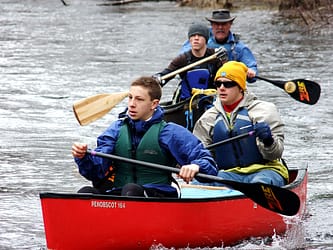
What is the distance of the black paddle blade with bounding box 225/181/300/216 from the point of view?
6.22 m

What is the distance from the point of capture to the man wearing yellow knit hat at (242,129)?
702cm

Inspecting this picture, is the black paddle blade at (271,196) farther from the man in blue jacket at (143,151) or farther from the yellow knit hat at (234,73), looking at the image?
the yellow knit hat at (234,73)

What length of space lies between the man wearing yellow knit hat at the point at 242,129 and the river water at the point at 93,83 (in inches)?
21.0

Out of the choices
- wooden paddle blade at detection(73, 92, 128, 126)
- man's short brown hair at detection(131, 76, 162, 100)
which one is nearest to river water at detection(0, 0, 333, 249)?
wooden paddle blade at detection(73, 92, 128, 126)

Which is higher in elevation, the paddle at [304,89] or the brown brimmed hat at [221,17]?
the brown brimmed hat at [221,17]

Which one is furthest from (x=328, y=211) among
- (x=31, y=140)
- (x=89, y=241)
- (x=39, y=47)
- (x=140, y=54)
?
(x=39, y=47)

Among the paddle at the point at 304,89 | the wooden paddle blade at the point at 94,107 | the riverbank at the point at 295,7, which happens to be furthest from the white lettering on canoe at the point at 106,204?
the riverbank at the point at 295,7

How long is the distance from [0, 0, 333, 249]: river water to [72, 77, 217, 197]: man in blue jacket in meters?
0.84

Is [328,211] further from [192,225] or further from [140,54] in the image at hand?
[140,54]

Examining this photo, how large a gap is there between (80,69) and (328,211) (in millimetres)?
11847

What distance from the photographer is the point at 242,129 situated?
23.4 ft

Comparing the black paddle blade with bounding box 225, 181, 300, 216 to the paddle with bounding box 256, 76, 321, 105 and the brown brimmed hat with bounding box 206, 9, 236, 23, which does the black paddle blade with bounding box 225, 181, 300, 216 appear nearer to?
the paddle with bounding box 256, 76, 321, 105

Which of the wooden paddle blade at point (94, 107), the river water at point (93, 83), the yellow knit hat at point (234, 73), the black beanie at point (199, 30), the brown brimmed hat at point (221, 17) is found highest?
the brown brimmed hat at point (221, 17)

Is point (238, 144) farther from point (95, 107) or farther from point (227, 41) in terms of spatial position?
point (227, 41)
